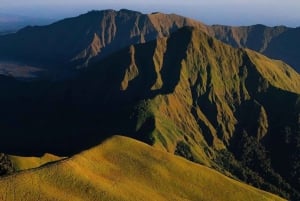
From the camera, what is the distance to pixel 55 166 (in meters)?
148

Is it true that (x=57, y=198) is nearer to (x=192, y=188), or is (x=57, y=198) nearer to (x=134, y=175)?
(x=134, y=175)

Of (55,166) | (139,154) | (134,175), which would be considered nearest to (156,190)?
(134,175)

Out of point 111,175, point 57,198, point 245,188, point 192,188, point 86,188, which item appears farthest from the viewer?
point 245,188

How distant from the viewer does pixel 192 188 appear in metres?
172

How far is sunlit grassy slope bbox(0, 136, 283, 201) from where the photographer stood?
13600 cm

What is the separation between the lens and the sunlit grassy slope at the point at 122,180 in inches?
5354

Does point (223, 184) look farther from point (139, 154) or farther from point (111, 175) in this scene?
point (111, 175)

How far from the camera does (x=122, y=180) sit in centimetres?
15800

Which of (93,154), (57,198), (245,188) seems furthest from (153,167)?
(57,198)

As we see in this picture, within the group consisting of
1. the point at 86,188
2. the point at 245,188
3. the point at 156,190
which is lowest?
the point at 245,188

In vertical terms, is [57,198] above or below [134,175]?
above

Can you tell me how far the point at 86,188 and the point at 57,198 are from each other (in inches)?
432

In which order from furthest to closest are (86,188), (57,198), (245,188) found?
(245,188) < (86,188) < (57,198)

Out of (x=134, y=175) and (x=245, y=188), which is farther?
(x=245, y=188)
